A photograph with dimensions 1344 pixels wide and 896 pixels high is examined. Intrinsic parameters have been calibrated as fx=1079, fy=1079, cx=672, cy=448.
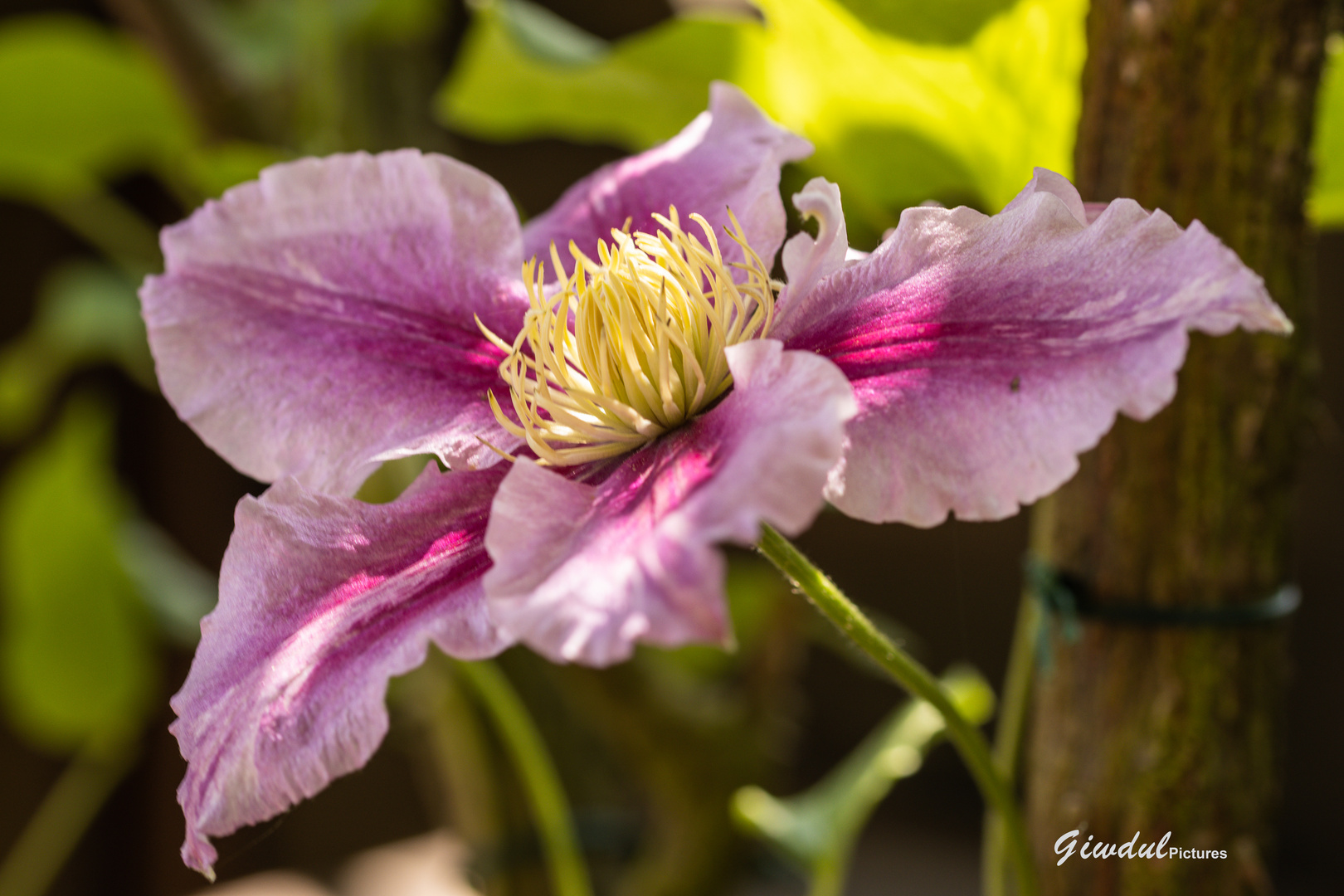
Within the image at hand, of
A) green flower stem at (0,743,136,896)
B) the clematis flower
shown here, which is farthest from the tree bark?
green flower stem at (0,743,136,896)

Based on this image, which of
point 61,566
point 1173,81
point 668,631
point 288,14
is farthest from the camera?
point 61,566

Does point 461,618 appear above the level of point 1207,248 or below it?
below

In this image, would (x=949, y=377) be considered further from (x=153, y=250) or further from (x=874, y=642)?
(x=153, y=250)

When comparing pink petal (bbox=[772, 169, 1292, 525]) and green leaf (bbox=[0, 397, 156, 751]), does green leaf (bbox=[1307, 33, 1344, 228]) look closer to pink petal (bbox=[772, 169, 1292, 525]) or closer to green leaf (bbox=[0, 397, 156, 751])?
pink petal (bbox=[772, 169, 1292, 525])

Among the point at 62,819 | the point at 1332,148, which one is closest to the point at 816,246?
the point at 1332,148

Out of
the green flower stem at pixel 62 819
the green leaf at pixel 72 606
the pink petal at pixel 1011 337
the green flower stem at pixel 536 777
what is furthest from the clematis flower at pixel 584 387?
the green flower stem at pixel 62 819

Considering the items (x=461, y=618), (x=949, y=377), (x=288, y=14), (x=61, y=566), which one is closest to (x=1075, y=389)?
(x=949, y=377)

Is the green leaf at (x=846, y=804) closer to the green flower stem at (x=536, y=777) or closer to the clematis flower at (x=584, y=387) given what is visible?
the green flower stem at (x=536, y=777)
